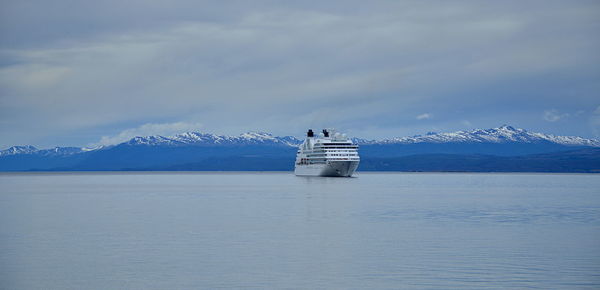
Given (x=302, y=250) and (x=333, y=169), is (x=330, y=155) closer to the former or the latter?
(x=333, y=169)

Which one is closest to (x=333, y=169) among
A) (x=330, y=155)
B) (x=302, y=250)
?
(x=330, y=155)

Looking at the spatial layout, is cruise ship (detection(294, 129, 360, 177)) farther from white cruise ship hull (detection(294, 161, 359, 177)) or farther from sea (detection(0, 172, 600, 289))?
sea (detection(0, 172, 600, 289))

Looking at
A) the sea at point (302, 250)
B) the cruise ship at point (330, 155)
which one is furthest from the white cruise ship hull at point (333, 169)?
the sea at point (302, 250)

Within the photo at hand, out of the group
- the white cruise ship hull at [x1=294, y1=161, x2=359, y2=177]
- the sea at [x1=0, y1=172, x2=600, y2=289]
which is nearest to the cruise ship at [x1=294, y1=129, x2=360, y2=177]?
the white cruise ship hull at [x1=294, y1=161, x2=359, y2=177]

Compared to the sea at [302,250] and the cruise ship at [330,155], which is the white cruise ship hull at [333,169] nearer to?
the cruise ship at [330,155]

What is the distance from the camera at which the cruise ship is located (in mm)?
144250

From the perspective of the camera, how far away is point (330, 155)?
473 ft

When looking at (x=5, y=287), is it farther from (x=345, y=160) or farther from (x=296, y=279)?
(x=345, y=160)

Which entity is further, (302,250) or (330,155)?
(330,155)

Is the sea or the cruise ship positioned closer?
the sea

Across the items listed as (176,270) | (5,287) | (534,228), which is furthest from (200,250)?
(534,228)

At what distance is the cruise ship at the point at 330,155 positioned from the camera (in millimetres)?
144250

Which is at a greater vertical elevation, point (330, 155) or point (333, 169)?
point (330, 155)

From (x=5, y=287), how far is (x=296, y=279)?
9.12m
